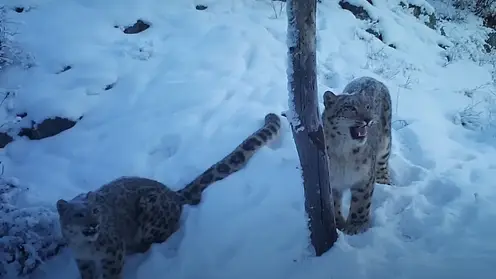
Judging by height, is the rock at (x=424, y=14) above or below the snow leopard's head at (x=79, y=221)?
below

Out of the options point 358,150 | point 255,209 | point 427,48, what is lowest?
point 427,48

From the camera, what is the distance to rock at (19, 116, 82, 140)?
6566 mm

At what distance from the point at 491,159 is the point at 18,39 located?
6590mm

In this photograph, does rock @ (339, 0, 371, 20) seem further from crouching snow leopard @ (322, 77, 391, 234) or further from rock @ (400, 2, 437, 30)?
Answer: crouching snow leopard @ (322, 77, 391, 234)

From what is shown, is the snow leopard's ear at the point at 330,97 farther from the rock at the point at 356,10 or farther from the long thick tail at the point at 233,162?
the rock at the point at 356,10

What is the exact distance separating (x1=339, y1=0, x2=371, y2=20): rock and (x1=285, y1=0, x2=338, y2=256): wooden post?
6.99 metres

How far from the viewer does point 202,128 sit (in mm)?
6605

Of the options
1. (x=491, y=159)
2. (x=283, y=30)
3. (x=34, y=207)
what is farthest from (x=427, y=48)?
(x=34, y=207)

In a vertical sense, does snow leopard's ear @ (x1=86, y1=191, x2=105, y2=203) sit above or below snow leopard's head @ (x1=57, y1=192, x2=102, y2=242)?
below

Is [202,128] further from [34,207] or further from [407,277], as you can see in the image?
[407,277]

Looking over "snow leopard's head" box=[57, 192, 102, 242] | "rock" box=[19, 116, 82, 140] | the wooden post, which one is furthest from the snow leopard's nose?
"rock" box=[19, 116, 82, 140]

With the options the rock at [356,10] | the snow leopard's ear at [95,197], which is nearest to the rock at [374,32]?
the rock at [356,10]

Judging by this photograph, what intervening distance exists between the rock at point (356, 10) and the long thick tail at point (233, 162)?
496cm

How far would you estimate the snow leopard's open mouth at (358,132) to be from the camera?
466 cm
